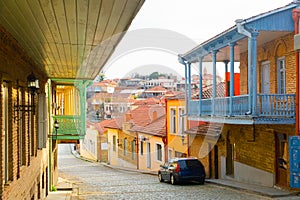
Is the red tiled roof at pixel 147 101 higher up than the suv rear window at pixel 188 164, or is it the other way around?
the red tiled roof at pixel 147 101

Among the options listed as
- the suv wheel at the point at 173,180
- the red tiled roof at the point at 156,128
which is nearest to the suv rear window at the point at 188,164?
the suv wheel at the point at 173,180

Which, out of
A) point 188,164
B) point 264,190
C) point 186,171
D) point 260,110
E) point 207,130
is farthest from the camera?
point 207,130

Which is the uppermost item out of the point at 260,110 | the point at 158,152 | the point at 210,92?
the point at 210,92

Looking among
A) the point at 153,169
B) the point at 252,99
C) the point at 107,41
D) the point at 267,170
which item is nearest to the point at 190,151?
the point at 153,169

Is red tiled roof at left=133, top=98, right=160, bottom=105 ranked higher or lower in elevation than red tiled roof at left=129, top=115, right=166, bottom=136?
higher

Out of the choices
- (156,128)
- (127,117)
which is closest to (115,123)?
(127,117)

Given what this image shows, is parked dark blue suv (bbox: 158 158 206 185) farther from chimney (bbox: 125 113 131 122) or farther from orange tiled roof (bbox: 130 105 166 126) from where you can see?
chimney (bbox: 125 113 131 122)

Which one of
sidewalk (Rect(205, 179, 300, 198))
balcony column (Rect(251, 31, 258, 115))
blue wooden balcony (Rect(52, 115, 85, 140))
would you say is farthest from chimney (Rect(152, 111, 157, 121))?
balcony column (Rect(251, 31, 258, 115))

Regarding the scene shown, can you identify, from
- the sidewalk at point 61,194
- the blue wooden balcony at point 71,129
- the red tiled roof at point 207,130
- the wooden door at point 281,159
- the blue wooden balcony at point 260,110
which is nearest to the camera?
the blue wooden balcony at point 260,110

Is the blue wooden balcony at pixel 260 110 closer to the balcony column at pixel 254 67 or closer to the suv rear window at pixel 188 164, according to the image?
the balcony column at pixel 254 67

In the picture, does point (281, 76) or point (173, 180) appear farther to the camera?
point (173, 180)

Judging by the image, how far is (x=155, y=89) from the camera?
114ft

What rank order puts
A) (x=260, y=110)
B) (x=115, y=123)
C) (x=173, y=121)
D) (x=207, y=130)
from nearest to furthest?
(x=260, y=110) < (x=207, y=130) < (x=173, y=121) < (x=115, y=123)

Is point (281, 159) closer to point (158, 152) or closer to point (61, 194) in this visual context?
point (61, 194)
